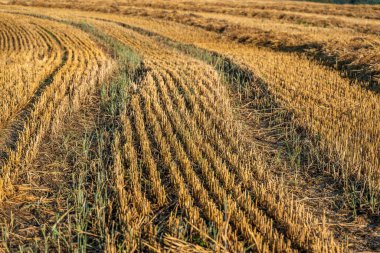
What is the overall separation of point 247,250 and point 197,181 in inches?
50.2

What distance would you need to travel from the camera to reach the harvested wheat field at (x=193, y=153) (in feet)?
13.2

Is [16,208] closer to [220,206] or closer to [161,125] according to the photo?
[220,206]

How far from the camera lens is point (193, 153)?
19.0 feet

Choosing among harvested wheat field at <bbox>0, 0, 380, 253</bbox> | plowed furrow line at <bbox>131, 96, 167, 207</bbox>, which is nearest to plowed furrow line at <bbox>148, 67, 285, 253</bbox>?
harvested wheat field at <bbox>0, 0, 380, 253</bbox>

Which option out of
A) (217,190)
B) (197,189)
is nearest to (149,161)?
(197,189)

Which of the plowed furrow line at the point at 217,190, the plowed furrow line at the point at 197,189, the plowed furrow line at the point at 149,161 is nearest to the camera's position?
the plowed furrow line at the point at 217,190

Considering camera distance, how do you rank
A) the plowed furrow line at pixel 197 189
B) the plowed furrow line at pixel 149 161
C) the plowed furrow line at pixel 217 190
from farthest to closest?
the plowed furrow line at pixel 149 161
the plowed furrow line at pixel 197 189
the plowed furrow line at pixel 217 190

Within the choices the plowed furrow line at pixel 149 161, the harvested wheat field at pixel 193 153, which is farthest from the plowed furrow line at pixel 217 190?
the plowed furrow line at pixel 149 161

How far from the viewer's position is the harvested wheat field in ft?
13.2

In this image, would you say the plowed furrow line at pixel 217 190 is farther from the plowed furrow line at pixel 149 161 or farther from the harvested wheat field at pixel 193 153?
the plowed furrow line at pixel 149 161

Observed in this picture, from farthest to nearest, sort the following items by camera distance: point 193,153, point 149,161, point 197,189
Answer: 1. point 193,153
2. point 149,161
3. point 197,189

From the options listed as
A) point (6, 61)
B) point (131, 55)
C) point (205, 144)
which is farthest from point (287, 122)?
point (6, 61)

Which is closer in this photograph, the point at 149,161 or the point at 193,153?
the point at 149,161

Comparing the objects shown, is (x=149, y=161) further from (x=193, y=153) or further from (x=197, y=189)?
(x=197, y=189)
